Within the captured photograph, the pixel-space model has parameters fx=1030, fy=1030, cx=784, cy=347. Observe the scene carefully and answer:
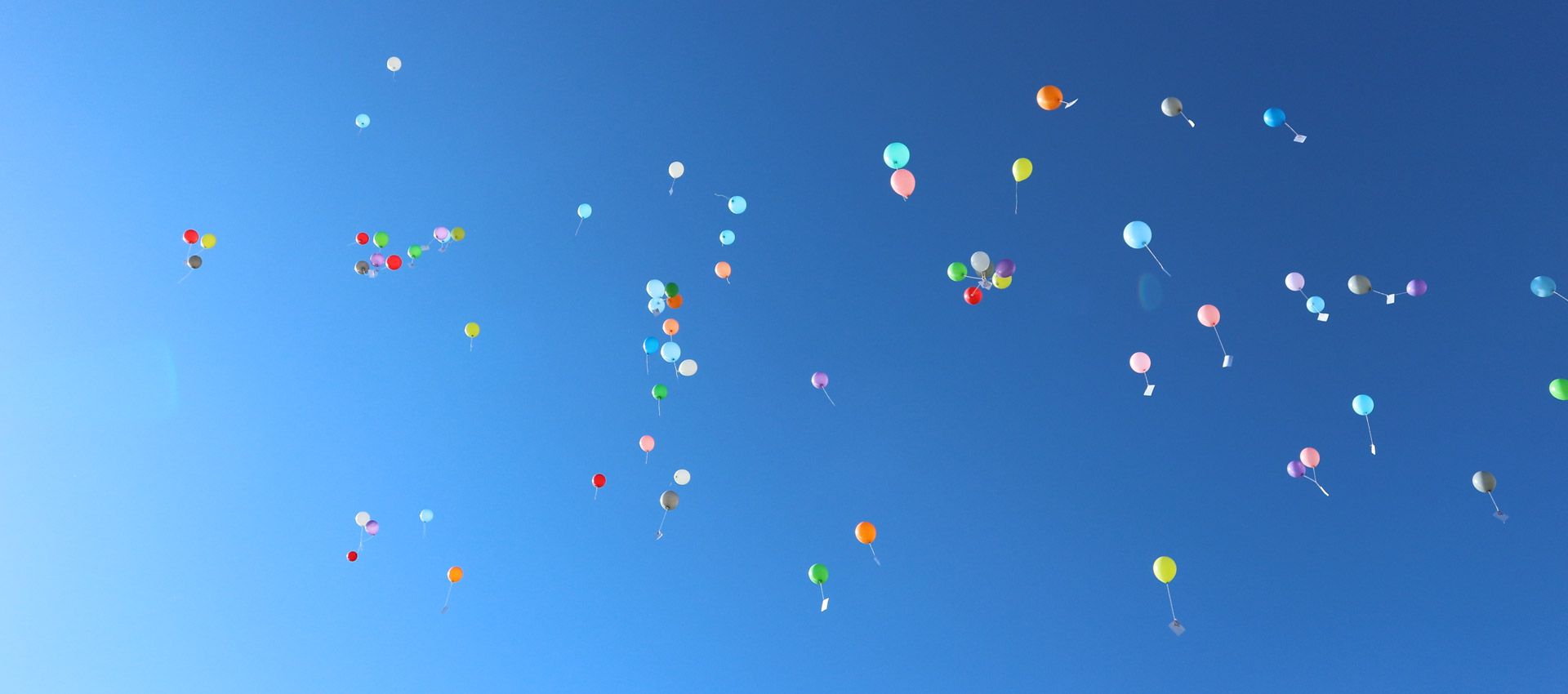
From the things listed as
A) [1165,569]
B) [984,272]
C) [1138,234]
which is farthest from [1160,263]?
[1165,569]

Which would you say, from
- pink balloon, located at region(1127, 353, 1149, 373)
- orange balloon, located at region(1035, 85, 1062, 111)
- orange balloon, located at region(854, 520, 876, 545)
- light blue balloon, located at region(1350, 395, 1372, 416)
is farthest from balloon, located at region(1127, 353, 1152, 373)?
orange balloon, located at region(854, 520, 876, 545)

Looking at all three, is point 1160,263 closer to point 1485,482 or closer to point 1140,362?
point 1140,362

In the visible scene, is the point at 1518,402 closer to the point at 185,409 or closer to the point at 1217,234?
the point at 1217,234

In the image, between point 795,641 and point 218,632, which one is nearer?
point 795,641

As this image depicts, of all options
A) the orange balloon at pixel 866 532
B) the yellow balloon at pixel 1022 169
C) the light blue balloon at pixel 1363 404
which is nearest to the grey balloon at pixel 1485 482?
the light blue balloon at pixel 1363 404

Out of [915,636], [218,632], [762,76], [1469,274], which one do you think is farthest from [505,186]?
[1469,274]

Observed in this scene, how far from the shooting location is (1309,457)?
10.3 feet

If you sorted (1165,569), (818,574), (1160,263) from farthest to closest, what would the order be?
(1160,263), (818,574), (1165,569)

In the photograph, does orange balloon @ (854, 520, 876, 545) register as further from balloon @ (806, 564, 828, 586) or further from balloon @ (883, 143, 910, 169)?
balloon @ (883, 143, 910, 169)

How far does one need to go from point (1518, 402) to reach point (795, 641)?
2.39 metres

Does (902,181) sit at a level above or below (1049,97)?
below

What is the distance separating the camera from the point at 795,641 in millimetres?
3404

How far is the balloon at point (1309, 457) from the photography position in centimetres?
312

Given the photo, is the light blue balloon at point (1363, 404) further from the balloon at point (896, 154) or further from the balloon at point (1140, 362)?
the balloon at point (896, 154)
